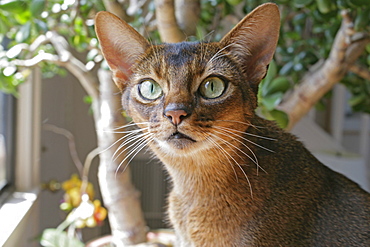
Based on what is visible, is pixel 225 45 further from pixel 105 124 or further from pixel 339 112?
pixel 339 112

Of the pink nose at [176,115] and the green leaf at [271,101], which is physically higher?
the green leaf at [271,101]

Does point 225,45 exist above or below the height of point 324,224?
above

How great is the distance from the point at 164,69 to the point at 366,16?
0.56 m

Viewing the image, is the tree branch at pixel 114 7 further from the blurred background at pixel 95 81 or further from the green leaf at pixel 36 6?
the green leaf at pixel 36 6

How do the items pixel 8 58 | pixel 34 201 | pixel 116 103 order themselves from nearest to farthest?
pixel 8 58
pixel 116 103
pixel 34 201

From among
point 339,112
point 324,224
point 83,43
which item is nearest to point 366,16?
point 324,224

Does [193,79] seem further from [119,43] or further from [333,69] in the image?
[333,69]

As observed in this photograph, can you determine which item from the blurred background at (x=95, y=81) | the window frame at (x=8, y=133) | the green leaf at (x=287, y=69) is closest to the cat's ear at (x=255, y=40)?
the blurred background at (x=95, y=81)

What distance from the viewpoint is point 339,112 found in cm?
340

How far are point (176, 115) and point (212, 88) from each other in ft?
0.36

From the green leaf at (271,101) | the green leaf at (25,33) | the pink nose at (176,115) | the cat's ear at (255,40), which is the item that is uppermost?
the green leaf at (25,33)

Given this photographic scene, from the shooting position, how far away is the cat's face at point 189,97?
0.82 m

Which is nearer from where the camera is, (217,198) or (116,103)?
(217,198)

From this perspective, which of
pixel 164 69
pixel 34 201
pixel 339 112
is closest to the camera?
pixel 164 69
